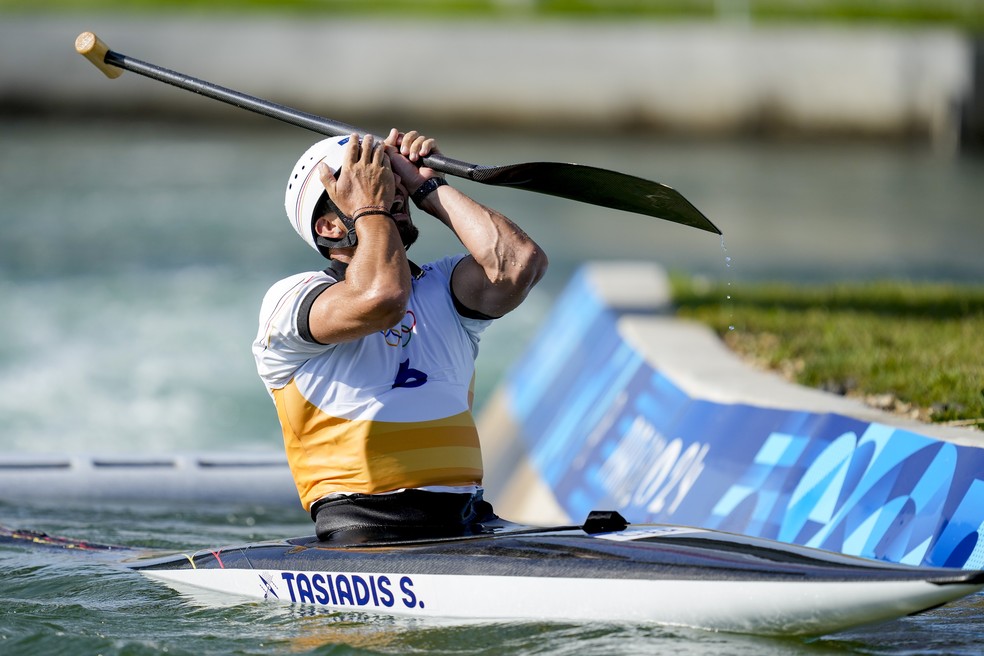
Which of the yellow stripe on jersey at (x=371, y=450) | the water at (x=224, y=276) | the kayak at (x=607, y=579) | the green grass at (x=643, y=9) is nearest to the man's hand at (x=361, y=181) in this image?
the yellow stripe on jersey at (x=371, y=450)

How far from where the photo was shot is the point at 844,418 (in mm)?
5281

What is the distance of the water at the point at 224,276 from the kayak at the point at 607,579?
0.07 m

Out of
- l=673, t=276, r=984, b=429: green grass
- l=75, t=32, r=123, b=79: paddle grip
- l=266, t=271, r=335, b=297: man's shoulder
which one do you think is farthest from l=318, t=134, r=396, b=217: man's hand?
l=673, t=276, r=984, b=429: green grass

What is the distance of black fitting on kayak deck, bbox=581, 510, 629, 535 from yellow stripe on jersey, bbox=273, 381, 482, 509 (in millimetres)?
421

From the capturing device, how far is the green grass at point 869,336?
559 centimetres

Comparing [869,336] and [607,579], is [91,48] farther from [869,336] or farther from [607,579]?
[869,336]

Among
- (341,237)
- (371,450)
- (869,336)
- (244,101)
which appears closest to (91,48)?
(244,101)

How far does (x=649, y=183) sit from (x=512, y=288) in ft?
2.33

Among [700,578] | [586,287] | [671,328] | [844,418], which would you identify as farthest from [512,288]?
[586,287]

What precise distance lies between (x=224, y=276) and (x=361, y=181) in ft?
38.9

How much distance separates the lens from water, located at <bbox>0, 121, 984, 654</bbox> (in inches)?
161

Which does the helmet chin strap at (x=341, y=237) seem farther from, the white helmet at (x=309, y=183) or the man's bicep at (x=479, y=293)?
the man's bicep at (x=479, y=293)

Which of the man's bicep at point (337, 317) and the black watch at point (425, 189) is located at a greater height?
the black watch at point (425, 189)

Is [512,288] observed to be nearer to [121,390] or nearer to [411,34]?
[121,390]
